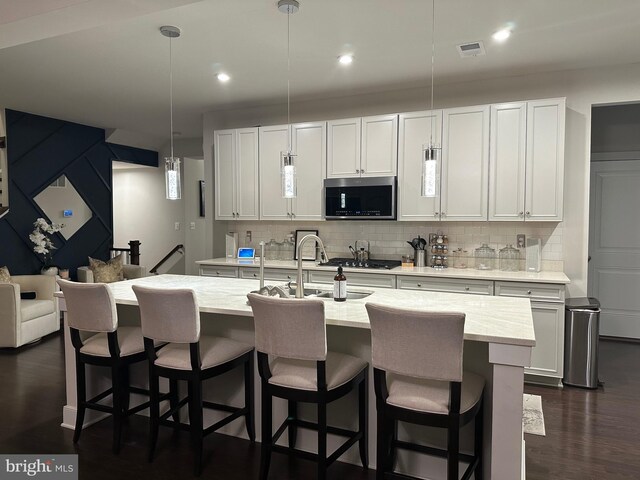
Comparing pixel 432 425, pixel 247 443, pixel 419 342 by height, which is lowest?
pixel 247 443

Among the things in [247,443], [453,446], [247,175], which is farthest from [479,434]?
[247,175]

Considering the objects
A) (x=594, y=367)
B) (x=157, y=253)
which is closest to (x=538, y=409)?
(x=594, y=367)

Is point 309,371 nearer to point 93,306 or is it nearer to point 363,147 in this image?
point 93,306

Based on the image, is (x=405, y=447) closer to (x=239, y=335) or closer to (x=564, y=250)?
(x=239, y=335)

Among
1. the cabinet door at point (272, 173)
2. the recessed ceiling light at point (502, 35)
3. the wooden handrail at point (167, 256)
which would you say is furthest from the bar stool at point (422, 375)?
the wooden handrail at point (167, 256)

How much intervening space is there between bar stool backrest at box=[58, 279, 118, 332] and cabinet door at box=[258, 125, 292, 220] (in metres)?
2.78

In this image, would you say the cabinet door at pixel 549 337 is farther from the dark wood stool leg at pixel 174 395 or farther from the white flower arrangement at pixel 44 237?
the white flower arrangement at pixel 44 237

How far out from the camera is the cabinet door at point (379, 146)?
466 cm

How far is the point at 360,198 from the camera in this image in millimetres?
4777

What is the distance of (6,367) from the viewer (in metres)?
4.26

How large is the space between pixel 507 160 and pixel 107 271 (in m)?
5.24

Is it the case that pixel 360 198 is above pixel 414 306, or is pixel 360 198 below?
above

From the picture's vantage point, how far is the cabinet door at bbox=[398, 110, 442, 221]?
14.8ft

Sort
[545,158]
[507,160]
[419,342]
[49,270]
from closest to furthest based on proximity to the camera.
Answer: [419,342], [545,158], [507,160], [49,270]
